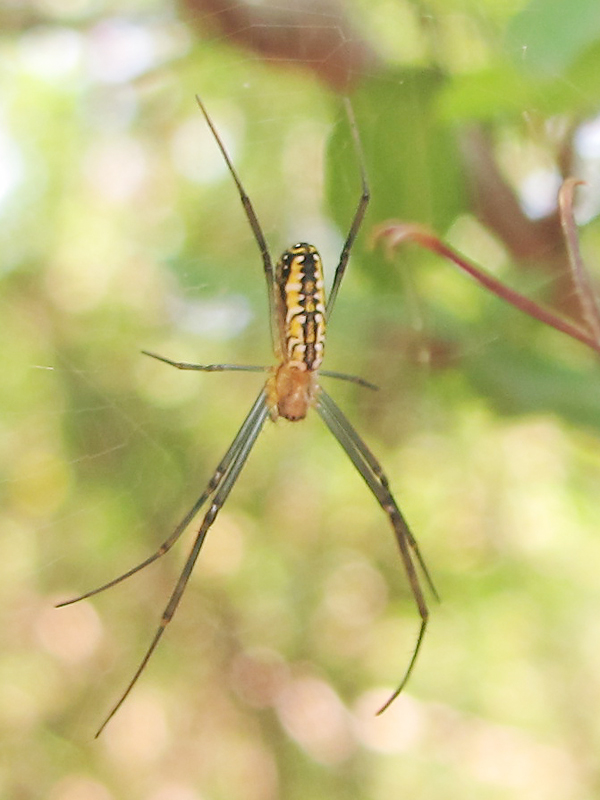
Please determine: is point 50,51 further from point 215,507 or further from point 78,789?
point 78,789

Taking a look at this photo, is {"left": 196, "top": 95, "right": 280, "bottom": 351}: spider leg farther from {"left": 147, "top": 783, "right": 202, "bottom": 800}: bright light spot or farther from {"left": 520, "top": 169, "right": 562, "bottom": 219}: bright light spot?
{"left": 147, "top": 783, "right": 202, "bottom": 800}: bright light spot

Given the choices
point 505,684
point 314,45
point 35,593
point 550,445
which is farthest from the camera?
point 505,684

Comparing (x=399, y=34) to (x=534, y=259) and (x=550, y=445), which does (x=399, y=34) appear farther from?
(x=550, y=445)

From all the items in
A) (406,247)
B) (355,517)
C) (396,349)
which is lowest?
(355,517)

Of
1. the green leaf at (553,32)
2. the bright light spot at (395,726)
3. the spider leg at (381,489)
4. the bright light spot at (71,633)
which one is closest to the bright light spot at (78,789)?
the bright light spot at (71,633)

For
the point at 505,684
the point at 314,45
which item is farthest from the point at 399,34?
the point at 505,684

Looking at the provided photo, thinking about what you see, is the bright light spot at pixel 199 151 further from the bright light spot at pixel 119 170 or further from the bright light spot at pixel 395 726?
the bright light spot at pixel 395 726

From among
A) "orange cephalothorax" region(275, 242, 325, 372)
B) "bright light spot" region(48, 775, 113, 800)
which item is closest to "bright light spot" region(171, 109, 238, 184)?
"orange cephalothorax" region(275, 242, 325, 372)
